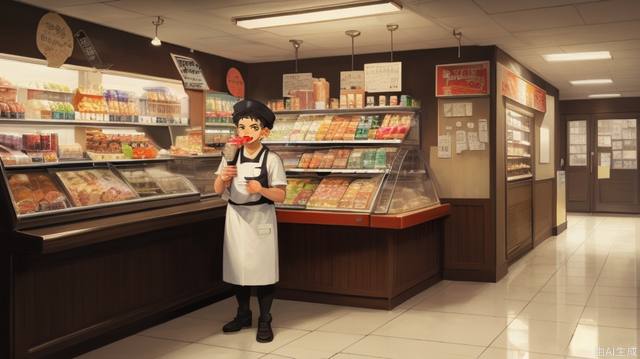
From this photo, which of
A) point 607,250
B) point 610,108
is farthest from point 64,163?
point 610,108

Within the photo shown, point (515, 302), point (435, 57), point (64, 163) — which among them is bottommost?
point (515, 302)

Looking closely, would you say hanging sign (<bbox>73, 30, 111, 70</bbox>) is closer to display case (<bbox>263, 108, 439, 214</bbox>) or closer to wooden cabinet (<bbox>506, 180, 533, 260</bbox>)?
display case (<bbox>263, 108, 439, 214</bbox>)

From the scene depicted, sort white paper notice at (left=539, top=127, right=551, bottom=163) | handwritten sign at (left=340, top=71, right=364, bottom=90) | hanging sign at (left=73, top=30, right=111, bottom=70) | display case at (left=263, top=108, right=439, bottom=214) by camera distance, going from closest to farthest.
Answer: hanging sign at (left=73, top=30, right=111, bottom=70) → display case at (left=263, top=108, right=439, bottom=214) → handwritten sign at (left=340, top=71, right=364, bottom=90) → white paper notice at (left=539, top=127, right=551, bottom=163)

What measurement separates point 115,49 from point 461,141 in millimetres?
4028

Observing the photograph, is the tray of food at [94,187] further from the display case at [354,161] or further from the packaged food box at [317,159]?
the packaged food box at [317,159]

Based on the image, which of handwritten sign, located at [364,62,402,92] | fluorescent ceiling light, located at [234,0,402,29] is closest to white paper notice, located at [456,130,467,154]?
handwritten sign, located at [364,62,402,92]

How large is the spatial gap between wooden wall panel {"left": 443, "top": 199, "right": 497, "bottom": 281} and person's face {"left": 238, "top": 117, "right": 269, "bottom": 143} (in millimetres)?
3296

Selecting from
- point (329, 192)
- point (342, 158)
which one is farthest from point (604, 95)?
point (329, 192)

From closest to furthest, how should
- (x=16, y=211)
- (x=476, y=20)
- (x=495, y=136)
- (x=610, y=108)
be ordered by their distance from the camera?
(x=16, y=211) → (x=476, y=20) → (x=495, y=136) → (x=610, y=108)

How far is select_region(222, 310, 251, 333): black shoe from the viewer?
5.41 metres

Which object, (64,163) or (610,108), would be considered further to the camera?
(610,108)

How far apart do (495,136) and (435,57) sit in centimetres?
118

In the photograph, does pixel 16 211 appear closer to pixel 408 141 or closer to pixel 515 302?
pixel 408 141

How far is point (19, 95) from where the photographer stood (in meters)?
5.37
